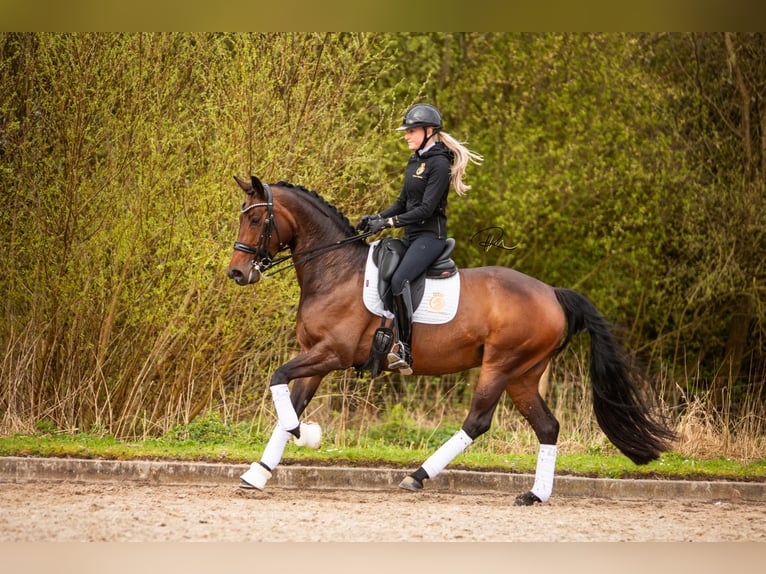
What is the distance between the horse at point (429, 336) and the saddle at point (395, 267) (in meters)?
0.16

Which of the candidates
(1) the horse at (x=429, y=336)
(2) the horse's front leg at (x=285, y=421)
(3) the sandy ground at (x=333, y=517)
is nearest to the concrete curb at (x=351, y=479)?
(3) the sandy ground at (x=333, y=517)

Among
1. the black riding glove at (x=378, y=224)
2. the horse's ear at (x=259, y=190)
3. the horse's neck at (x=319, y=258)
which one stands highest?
the horse's ear at (x=259, y=190)

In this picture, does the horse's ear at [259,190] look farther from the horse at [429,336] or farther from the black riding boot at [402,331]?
the black riding boot at [402,331]

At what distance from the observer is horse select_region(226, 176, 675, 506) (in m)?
7.74

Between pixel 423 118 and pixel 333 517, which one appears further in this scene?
pixel 423 118

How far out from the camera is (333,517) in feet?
22.7

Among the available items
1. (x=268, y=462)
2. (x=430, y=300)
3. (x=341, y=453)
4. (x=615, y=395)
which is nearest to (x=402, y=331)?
(x=430, y=300)

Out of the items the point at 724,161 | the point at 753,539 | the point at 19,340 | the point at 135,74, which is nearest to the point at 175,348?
the point at 19,340

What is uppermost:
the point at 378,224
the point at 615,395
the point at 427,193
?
the point at 427,193

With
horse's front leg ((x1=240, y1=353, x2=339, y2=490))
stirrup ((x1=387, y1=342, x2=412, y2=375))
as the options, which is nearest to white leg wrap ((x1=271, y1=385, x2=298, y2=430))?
horse's front leg ((x1=240, y1=353, x2=339, y2=490))

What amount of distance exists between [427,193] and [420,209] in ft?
0.44

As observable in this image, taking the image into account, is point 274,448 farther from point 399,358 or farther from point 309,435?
point 399,358

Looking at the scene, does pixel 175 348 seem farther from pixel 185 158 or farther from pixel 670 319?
pixel 670 319

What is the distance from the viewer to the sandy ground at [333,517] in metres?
6.29
